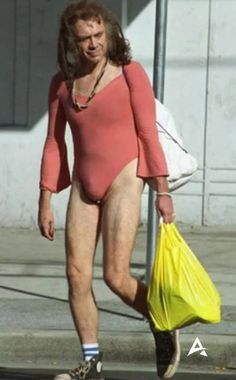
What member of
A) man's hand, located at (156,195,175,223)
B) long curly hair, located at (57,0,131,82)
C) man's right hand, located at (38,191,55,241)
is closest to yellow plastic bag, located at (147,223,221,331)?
man's hand, located at (156,195,175,223)

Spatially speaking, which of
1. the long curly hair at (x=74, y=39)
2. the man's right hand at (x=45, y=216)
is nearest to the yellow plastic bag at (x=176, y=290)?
the man's right hand at (x=45, y=216)

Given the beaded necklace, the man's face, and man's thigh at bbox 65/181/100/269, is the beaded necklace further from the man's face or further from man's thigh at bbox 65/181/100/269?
man's thigh at bbox 65/181/100/269

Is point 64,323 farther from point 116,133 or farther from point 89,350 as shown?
point 116,133

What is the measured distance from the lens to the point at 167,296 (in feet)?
20.1

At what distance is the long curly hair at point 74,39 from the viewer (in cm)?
619

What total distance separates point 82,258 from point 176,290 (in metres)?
0.54

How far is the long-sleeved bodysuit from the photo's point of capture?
6.22 metres

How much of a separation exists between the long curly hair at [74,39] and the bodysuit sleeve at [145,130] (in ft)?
0.51

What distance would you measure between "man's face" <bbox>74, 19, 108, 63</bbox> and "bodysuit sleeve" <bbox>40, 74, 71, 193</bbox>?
313mm

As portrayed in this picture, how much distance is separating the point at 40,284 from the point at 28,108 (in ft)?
10.6

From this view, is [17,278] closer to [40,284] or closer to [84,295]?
[40,284]

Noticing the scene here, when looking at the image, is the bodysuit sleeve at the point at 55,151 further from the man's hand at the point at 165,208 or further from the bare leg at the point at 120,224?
the man's hand at the point at 165,208

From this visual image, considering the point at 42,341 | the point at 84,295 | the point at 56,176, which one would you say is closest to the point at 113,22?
the point at 56,176

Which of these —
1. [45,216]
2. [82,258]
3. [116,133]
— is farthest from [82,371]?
[116,133]
